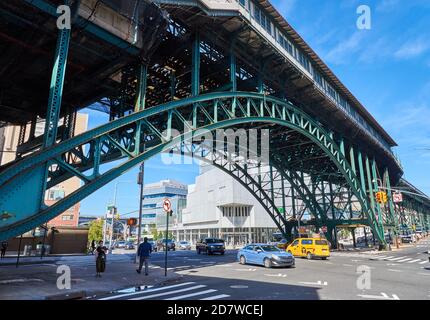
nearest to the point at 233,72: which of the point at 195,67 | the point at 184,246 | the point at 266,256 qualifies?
the point at 195,67

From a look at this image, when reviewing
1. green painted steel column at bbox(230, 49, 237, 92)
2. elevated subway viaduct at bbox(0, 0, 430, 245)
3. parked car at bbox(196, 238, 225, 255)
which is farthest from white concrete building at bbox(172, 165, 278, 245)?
green painted steel column at bbox(230, 49, 237, 92)

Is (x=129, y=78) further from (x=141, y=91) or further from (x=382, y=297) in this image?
(x=382, y=297)

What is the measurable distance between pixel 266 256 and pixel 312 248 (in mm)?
9569

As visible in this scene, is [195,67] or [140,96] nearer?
[140,96]

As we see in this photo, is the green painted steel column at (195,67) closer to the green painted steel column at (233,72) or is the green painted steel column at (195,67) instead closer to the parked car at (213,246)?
the green painted steel column at (233,72)

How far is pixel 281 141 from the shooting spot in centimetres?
3422

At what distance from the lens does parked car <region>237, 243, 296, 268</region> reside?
64.7 feet

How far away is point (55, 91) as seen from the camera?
11.6 m

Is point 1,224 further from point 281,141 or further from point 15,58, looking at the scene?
point 281,141

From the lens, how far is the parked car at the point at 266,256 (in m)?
19.7

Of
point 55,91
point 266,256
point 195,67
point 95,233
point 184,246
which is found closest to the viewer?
point 55,91

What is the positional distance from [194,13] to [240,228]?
200 ft

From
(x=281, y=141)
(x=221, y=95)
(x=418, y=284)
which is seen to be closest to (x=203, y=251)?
(x=281, y=141)

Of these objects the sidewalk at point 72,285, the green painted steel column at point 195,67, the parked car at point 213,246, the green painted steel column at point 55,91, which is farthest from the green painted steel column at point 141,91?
the parked car at point 213,246
